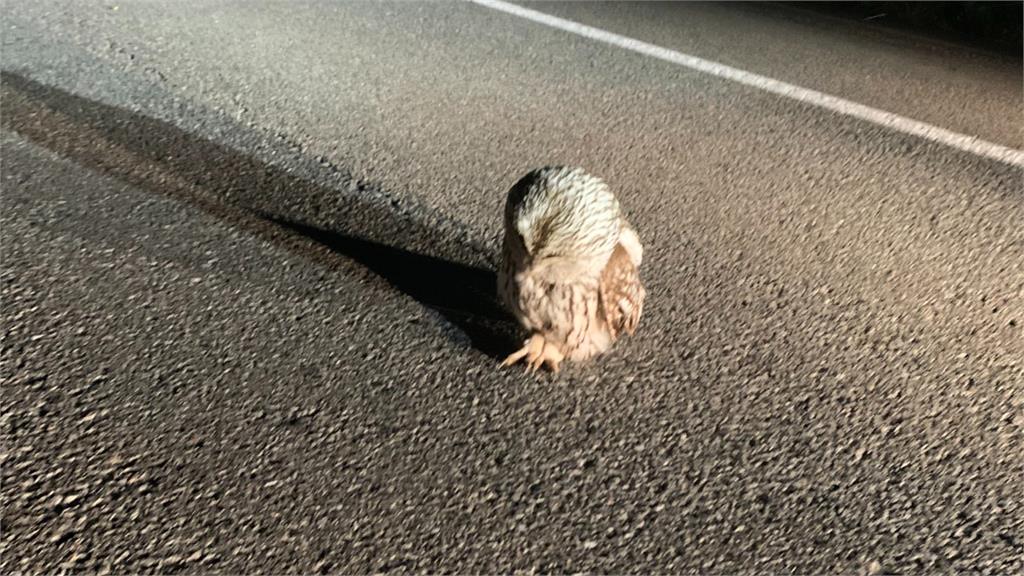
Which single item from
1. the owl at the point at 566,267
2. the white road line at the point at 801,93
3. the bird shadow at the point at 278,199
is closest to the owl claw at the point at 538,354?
the owl at the point at 566,267

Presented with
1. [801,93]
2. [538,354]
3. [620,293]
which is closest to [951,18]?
[801,93]

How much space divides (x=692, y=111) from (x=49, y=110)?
3.17 metres

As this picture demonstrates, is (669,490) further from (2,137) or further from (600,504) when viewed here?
(2,137)

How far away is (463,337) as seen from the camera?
247cm

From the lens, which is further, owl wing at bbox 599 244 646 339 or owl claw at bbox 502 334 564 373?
owl claw at bbox 502 334 564 373

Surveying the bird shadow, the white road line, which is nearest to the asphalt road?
the bird shadow

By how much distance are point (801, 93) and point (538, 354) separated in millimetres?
3156

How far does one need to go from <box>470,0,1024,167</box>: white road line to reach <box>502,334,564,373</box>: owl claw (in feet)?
9.41

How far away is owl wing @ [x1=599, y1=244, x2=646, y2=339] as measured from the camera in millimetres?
2205

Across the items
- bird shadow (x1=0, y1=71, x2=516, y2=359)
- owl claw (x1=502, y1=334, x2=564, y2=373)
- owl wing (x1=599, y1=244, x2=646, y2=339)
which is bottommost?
bird shadow (x1=0, y1=71, x2=516, y2=359)

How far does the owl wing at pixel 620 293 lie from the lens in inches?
86.8

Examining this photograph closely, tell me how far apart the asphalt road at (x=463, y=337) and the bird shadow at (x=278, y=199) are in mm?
15

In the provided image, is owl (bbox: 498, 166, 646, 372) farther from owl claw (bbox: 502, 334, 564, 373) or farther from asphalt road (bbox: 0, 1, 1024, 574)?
asphalt road (bbox: 0, 1, 1024, 574)

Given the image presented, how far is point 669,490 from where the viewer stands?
1.99 metres
